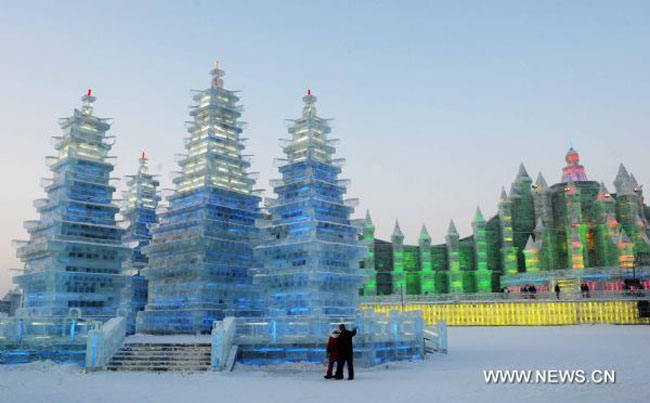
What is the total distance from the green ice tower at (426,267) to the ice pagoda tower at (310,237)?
37.9 metres

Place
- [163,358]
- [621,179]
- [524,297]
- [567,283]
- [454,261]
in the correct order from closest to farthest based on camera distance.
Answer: [163,358] < [524,297] < [567,283] < [621,179] < [454,261]

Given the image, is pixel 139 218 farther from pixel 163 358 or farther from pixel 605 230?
pixel 605 230

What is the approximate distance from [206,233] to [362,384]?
17752mm

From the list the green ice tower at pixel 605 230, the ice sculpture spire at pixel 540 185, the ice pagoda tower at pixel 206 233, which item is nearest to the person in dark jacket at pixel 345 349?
the ice pagoda tower at pixel 206 233

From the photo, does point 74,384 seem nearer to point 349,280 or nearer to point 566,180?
point 349,280

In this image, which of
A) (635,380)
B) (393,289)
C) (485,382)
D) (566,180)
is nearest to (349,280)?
(485,382)

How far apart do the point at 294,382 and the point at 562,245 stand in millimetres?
57294

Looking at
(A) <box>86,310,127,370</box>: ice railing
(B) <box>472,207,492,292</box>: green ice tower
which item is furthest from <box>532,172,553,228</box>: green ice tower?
(A) <box>86,310,127,370</box>: ice railing

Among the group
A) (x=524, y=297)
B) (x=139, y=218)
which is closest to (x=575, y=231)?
(x=524, y=297)

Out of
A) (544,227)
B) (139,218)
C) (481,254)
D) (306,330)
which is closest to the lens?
(306,330)

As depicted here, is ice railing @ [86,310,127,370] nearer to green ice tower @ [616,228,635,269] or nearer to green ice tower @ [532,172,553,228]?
green ice tower @ [616,228,635,269]

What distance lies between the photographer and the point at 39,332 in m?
22.3

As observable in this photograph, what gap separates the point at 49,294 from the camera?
30.3 metres

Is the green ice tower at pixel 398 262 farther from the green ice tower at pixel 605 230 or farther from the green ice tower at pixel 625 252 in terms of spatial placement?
the green ice tower at pixel 625 252
